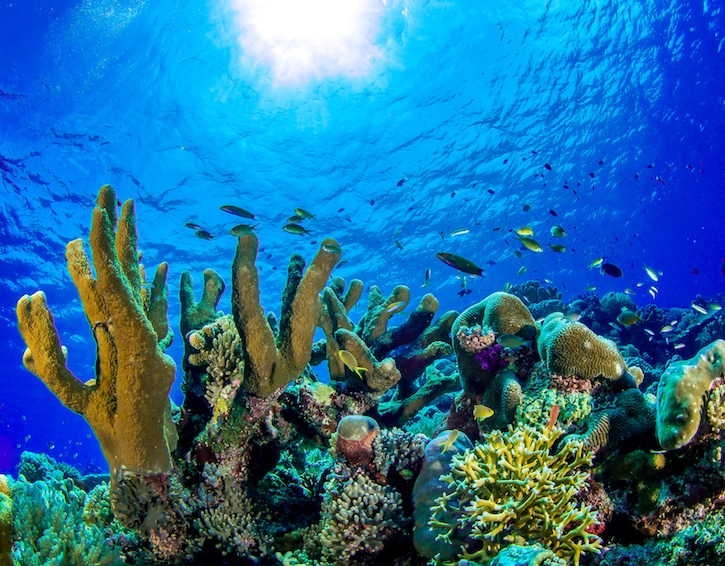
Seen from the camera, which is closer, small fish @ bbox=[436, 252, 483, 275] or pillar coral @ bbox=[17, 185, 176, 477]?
pillar coral @ bbox=[17, 185, 176, 477]

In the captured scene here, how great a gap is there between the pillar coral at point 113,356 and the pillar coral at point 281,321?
0.91m

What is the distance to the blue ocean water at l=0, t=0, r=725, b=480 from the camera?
1450 cm

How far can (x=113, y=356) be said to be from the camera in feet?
10.4

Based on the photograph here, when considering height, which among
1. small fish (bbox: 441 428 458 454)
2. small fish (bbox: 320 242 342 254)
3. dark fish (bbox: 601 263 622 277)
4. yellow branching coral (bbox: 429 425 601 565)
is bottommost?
yellow branching coral (bbox: 429 425 601 565)

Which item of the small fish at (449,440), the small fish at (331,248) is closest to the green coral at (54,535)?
the small fish at (449,440)

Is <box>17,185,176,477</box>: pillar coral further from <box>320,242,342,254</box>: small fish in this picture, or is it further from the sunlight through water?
the sunlight through water

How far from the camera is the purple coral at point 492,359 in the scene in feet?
13.8

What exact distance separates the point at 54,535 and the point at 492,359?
4.28 metres

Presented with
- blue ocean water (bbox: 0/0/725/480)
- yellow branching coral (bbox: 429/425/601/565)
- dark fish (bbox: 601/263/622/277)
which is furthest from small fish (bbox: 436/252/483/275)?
blue ocean water (bbox: 0/0/725/480)

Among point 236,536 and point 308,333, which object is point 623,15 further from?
point 236,536

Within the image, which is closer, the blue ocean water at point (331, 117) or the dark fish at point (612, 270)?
the dark fish at point (612, 270)

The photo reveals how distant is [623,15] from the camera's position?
17.7m

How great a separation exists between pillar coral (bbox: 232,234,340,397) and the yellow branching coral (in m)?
2.17

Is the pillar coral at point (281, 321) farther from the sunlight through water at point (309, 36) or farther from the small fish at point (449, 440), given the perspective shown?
the sunlight through water at point (309, 36)
